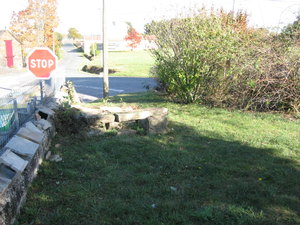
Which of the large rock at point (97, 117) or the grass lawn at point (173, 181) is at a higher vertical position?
the large rock at point (97, 117)

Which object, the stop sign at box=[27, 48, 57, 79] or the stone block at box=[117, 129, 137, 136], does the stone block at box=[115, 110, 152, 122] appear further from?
the stop sign at box=[27, 48, 57, 79]

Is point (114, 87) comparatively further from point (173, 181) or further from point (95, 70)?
point (173, 181)

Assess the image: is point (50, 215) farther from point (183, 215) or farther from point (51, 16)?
point (51, 16)

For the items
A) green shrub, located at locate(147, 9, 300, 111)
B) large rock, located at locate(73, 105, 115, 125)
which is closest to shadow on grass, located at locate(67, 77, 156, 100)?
green shrub, located at locate(147, 9, 300, 111)

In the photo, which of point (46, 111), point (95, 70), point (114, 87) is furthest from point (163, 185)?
point (95, 70)

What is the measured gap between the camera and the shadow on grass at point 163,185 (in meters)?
3.04

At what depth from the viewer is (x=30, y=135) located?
168 inches

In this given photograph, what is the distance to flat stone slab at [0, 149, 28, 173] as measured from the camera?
3148 mm

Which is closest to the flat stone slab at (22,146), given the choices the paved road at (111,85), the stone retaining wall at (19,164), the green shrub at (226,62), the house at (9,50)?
the stone retaining wall at (19,164)

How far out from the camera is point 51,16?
118 feet

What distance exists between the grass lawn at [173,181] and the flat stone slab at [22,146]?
15.1 inches

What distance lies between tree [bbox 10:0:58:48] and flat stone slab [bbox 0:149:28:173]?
33.6 meters

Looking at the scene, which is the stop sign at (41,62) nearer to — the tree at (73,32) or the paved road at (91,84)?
the paved road at (91,84)

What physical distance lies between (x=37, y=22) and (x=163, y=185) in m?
36.9
